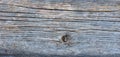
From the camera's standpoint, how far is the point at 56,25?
0.98 metres

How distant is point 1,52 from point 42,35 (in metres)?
0.18

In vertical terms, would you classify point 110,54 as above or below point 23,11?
below

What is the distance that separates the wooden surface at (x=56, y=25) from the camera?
3.15 ft

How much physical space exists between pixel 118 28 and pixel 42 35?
1.02 feet

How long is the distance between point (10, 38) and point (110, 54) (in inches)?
16.2

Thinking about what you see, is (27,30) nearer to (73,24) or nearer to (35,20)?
Result: (35,20)

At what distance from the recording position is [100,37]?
3.28 ft

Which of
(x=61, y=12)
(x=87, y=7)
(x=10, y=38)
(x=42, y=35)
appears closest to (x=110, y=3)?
(x=87, y=7)

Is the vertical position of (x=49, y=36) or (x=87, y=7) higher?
(x=87, y=7)

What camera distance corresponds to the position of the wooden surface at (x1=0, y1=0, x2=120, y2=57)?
3.15 feet

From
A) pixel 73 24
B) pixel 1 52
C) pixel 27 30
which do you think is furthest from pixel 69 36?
pixel 1 52

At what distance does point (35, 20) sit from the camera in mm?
967

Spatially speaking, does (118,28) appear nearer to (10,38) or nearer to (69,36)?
(69,36)

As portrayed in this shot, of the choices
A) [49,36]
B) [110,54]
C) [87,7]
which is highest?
[87,7]
